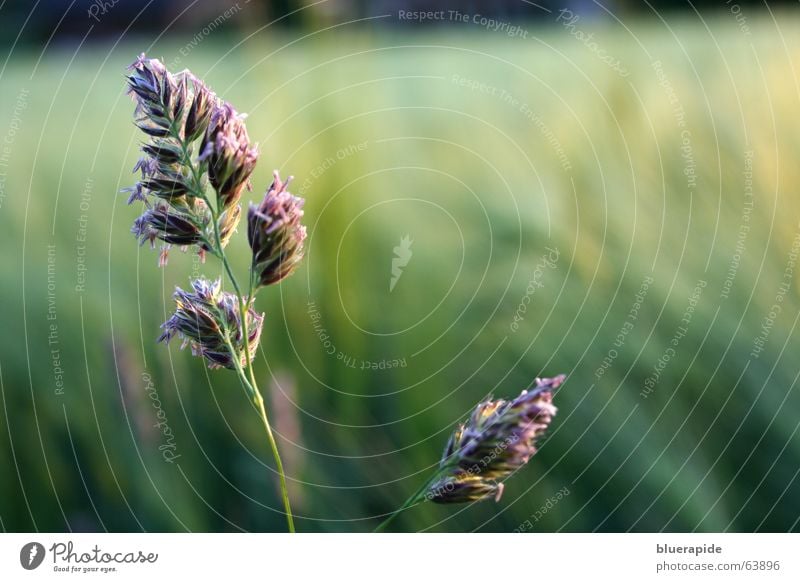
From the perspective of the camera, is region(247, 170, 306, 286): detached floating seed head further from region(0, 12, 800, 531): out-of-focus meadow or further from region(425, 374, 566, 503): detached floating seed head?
region(0, 12, 800, 531): out-of-focus meadow

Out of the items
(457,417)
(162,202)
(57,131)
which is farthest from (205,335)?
(57,131)

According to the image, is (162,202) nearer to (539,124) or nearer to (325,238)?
(325,238)

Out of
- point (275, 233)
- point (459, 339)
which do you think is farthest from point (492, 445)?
point (459, 339)
